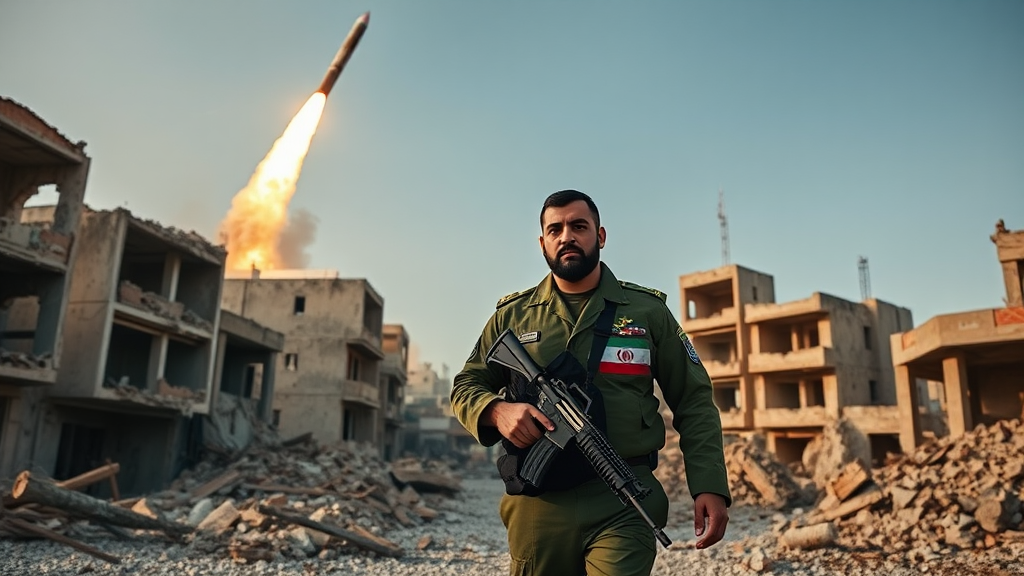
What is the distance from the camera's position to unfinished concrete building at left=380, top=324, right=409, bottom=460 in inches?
1639

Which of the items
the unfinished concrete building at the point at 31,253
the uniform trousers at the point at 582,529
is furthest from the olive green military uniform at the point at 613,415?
the unfinished concrete building at the point at 31,253

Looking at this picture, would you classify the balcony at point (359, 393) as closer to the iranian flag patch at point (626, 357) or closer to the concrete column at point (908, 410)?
the concrete column at point (908, 410)

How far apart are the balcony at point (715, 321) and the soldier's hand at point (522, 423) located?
3189cm

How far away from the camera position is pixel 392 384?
44.8m

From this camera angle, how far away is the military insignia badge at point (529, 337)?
2961 mm

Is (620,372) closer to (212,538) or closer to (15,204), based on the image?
(212,538)

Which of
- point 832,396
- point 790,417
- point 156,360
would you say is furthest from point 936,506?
point 832,396

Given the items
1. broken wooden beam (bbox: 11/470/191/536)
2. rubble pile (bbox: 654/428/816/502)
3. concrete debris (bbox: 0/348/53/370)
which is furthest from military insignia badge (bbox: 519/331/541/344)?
rubble pile (bbox: 654/428/816/502)

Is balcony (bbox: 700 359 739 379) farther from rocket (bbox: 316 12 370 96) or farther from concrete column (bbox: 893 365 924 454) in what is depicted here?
rocket (bbox: 316 12 370 96)

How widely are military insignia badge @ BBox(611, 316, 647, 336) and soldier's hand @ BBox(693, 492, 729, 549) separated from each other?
66 cm

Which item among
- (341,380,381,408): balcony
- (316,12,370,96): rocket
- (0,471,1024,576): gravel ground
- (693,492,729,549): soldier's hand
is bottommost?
(0,471,1024,576): gravel ground

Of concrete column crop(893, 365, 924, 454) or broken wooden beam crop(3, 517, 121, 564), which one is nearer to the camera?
broken wooden beam crop(3, 517, 121, 564)

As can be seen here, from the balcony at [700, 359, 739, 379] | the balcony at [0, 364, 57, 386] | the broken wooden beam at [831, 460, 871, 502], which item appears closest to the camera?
the broken wooden beam at [831, 460, 871, 502]

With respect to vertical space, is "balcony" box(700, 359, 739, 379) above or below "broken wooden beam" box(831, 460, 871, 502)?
above
